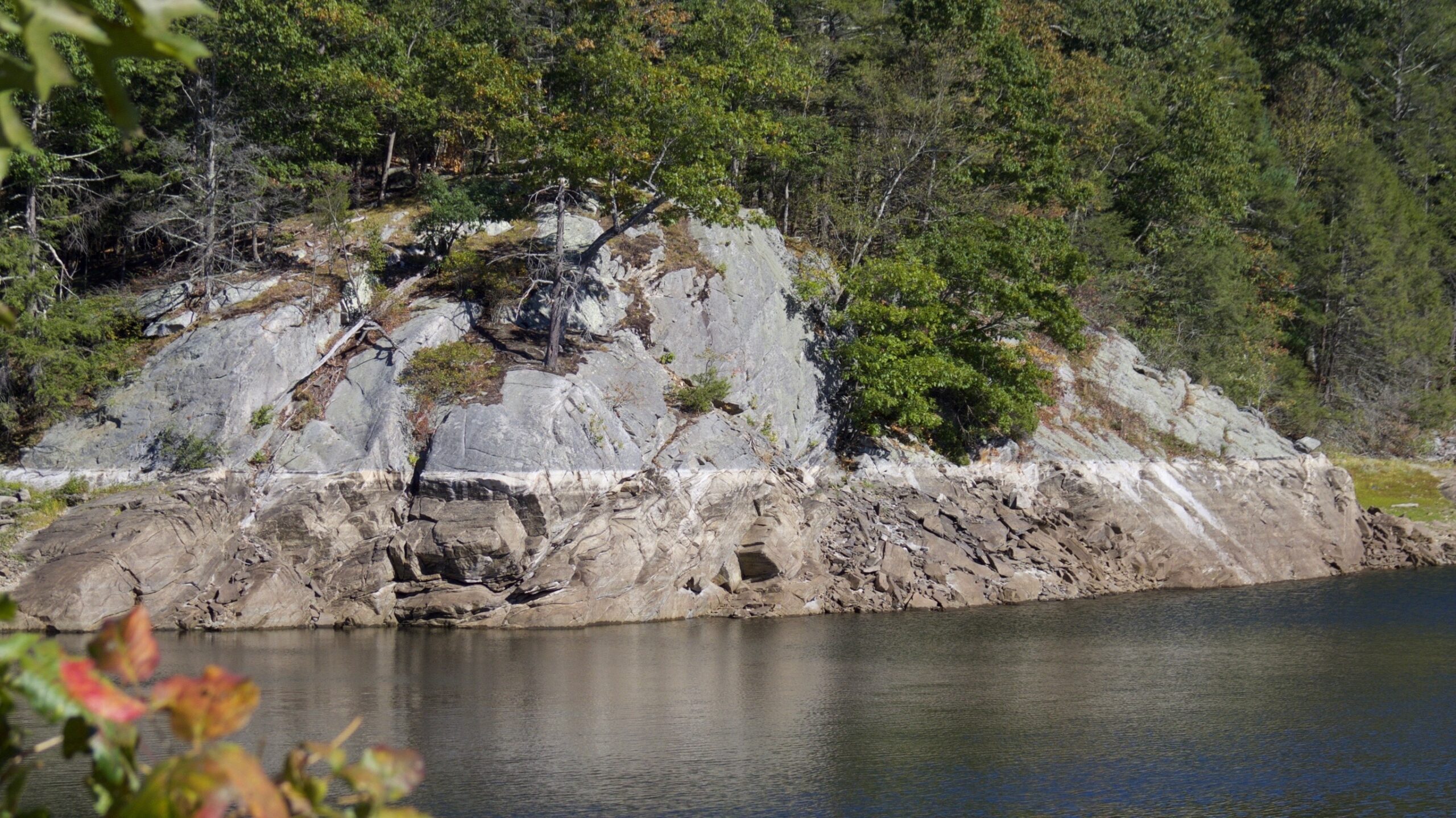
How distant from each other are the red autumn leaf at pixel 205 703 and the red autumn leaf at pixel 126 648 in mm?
83

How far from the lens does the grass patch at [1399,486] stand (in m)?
45.2

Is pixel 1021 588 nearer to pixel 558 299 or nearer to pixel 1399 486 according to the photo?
pixel 558 299

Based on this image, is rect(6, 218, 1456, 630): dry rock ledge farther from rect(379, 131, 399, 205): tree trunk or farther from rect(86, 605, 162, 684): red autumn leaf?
rect(86, 605, 162, 684): red autumn leaf

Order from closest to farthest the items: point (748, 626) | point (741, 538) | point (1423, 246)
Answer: point (748, 626), point (741, 538), point (1423, 246)

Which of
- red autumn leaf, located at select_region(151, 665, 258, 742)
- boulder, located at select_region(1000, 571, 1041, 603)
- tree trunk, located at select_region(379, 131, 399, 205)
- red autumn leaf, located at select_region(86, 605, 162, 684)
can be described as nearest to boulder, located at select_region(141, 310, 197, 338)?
tree trunk, located at select_region(379, 131, 399, 205)

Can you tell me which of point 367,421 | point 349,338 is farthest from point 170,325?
point 367,421

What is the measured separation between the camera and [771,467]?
32281 mm

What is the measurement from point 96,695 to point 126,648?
0.45ft

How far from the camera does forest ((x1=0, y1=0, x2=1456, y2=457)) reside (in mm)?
32312

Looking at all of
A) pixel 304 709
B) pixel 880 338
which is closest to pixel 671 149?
pixel 880 338

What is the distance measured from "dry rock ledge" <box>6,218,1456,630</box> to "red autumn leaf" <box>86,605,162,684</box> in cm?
2482

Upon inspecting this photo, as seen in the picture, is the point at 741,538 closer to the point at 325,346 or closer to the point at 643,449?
the point at 643,449

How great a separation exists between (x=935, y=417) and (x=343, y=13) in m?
22.1

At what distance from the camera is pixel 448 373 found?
30.4 m
